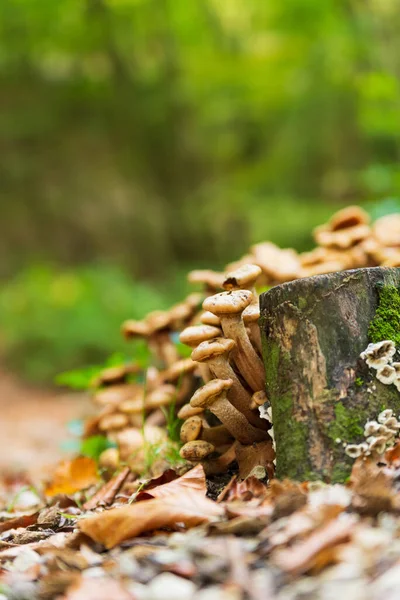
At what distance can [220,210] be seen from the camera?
13.2 meters

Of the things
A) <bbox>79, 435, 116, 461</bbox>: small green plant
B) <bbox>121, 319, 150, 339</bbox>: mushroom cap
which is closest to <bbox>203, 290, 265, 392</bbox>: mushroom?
<bbox>121, 319, 150, 339</bbox>: mushroom cap

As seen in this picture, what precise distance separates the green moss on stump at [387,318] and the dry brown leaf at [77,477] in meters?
1.67

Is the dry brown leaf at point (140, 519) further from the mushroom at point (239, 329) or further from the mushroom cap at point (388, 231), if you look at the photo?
the mushroom cap at point (388, 231)

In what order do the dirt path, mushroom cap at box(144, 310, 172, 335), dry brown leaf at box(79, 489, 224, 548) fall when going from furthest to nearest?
the dirt path, mushroom cap at box(144, 310, 172, 335), dry brown leaf at box(79, 489, 224, 548)

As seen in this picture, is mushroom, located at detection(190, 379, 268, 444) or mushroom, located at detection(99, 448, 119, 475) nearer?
mushroom, located at detection(190, 379, 268, 444)

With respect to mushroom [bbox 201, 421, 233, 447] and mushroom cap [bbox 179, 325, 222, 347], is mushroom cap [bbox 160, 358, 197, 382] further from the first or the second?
mushroom cap [bbox 179, 325, 222, 347]

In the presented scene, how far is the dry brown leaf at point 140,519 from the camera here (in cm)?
154

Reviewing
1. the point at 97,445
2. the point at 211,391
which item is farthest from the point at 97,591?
the point at 97,445

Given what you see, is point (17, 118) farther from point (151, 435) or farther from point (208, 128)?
point (151, 435)

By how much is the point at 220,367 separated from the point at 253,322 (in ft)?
0.73

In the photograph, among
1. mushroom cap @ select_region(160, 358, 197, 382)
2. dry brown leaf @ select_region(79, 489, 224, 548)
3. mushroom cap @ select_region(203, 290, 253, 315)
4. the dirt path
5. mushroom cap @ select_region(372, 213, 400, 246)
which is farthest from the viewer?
the dirt path

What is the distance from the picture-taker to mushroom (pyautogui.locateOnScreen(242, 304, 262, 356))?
6.93ft

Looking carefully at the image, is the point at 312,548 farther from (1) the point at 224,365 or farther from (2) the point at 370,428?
(1) the point at 224,365

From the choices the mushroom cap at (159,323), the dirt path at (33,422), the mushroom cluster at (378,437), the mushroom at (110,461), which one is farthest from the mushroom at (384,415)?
the dirt path at (33,422)
